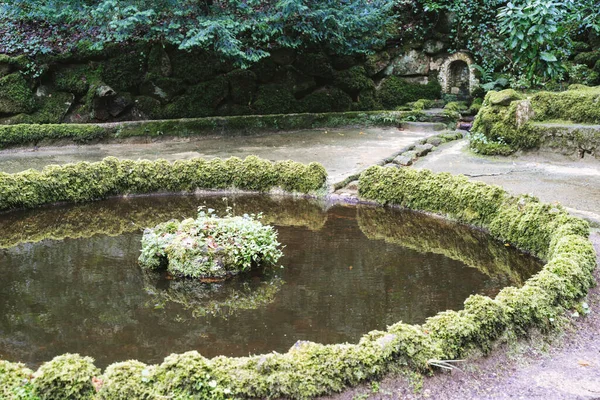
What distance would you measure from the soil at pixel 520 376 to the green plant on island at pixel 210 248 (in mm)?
2381

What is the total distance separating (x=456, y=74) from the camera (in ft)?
50.8

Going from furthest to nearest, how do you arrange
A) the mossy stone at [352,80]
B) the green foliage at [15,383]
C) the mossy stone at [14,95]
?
the mossy stone at [352,80] < the mossy stone at [14,95] < the green foliage at [15,383]

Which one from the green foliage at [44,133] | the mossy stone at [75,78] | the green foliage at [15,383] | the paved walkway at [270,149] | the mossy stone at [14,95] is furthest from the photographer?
the mossy stone at [75,78]

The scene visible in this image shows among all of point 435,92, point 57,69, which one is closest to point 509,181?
point 435,92

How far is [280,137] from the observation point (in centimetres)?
1251

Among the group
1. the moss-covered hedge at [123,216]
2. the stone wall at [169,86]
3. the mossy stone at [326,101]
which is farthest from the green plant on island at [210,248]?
the mossy stone at [326,101]

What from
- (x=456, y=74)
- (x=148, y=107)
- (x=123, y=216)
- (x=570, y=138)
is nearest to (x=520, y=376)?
(x=123, y=216)

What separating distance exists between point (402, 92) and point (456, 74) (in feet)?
5.20

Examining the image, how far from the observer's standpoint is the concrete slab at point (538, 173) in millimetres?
6879

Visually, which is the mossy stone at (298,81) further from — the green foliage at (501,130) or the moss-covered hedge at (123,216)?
the moss-covered hedge at (123,216)

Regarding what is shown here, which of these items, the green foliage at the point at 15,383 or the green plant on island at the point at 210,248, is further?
the green plant on island at the point at 210,248

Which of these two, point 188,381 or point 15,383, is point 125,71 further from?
point 188,381

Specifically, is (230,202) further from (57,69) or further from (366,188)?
(57,69)

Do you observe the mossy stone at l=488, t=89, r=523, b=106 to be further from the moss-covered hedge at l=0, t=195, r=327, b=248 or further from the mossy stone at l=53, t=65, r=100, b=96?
the mossy stone at l=53, t=65, r=100, b=96
